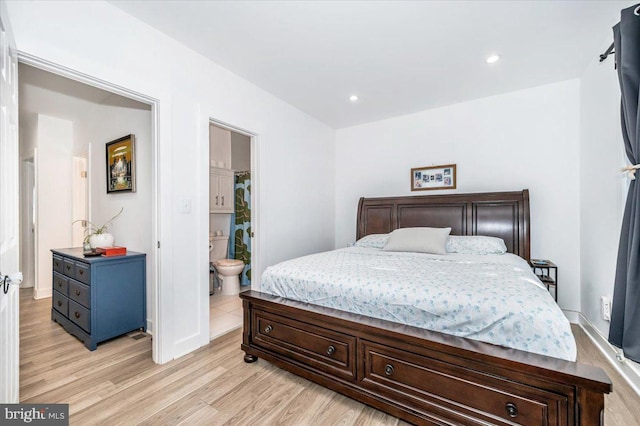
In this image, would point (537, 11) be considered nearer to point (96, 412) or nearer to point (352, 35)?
point (352, 35)

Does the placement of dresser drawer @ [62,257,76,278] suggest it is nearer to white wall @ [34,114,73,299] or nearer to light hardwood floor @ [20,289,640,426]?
light hardwood floor @ [20,289,640,426]

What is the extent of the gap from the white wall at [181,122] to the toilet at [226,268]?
963mm

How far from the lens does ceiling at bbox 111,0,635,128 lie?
1938 millimetres

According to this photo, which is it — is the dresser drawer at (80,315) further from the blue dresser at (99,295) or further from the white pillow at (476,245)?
the white pillow at (476,245)

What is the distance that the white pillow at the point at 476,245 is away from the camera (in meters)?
2.79

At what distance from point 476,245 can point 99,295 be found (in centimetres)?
357

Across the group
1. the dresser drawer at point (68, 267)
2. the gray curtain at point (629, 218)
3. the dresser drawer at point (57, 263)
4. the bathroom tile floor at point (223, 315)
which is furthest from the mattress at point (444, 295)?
the dresser drawer at point (57, 263)

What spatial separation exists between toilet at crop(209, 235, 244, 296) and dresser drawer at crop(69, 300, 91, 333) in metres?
1.59

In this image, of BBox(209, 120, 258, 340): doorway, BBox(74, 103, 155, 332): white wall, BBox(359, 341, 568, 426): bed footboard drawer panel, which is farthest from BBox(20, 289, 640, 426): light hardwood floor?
BBox(209, 120, 258, 340): doorway

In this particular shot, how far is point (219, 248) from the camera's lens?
447cm

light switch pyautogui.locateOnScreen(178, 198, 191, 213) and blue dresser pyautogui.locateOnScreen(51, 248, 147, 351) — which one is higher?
light switch pyautogui.locateOnScreen(178, 198, 191, 213)

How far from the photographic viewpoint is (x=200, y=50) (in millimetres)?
2443

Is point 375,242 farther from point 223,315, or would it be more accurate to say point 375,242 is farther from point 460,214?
point 223,315

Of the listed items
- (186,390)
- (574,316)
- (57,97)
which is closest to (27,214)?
(57,97)
